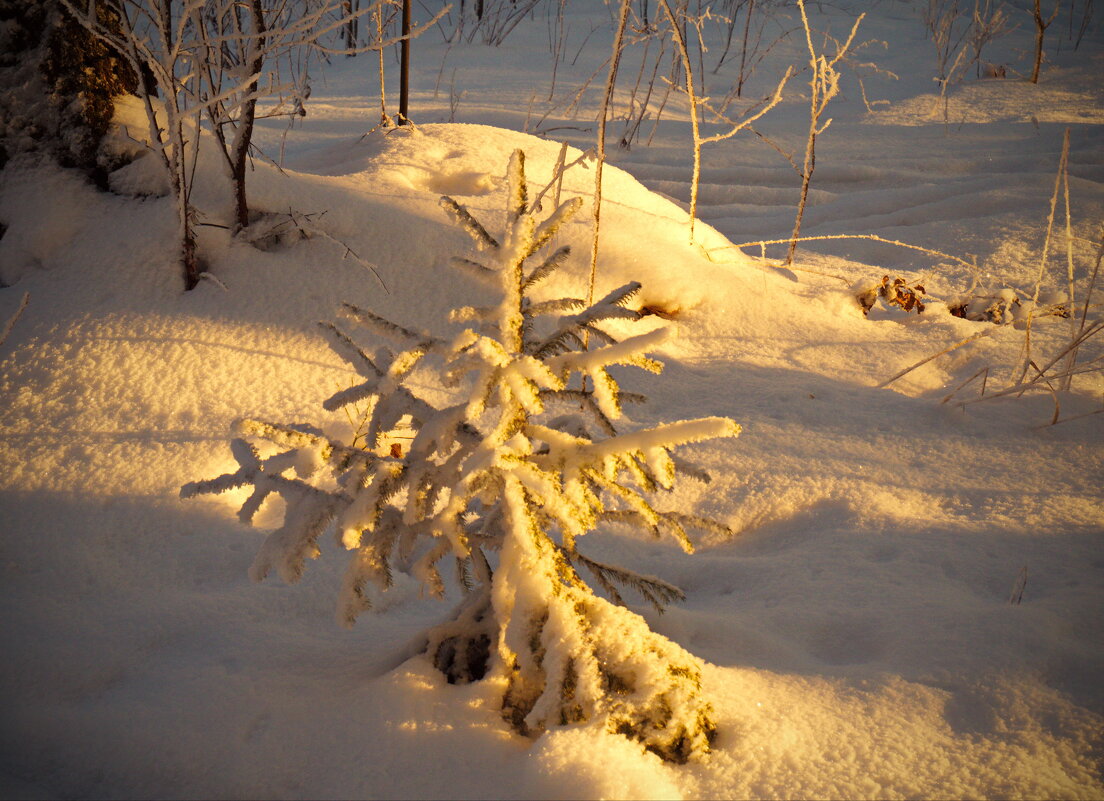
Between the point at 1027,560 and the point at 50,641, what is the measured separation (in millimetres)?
1863

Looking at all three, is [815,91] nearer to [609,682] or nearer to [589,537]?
[589,537]

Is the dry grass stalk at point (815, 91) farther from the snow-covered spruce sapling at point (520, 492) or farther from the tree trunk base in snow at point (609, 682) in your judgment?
the tree trunk base in snow at point (609, 682)

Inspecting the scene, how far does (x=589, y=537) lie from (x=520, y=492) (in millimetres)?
838

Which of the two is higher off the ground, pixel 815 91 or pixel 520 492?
pixel 815 91

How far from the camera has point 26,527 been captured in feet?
5.32

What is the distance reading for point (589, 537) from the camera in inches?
68.2

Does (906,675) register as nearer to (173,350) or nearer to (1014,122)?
(173,350)

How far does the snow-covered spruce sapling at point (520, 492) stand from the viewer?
3.04 feet

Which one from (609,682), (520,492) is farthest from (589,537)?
(520,492)

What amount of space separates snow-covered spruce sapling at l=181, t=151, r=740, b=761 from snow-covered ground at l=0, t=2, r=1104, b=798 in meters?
0.07

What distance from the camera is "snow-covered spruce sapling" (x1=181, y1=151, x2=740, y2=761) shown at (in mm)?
926

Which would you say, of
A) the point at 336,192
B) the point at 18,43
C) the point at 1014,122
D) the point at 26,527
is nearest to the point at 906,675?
the point at 26,527

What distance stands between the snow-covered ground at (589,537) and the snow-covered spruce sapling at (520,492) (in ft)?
0.23

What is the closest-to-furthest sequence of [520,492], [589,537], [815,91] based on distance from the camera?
[520,492], [589,537], [815,91]
